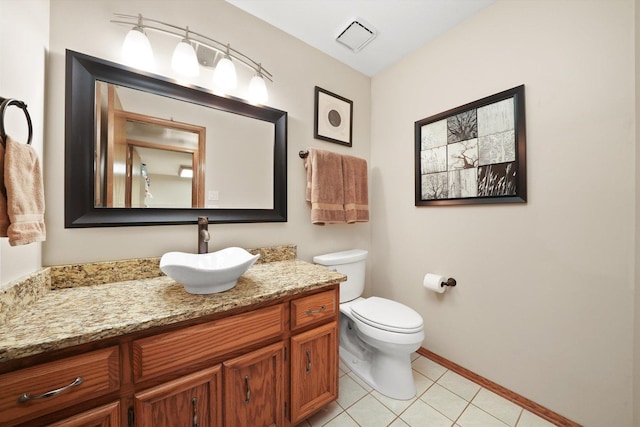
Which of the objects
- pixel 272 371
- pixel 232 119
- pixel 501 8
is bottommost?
pixel 272 371

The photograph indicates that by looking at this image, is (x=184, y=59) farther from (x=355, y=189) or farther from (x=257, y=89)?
(x=355, y=189)

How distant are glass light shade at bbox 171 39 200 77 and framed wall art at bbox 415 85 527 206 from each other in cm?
157

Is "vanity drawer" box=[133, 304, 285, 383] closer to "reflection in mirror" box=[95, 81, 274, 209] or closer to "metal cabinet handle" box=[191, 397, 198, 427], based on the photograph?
"metal cabinet handle" box=[191, 397, 198, 427]

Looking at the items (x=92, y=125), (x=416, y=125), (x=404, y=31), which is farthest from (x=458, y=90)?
(x=92, y=125)

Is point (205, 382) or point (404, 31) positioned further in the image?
point (404, 31)

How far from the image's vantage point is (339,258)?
171 centimetres

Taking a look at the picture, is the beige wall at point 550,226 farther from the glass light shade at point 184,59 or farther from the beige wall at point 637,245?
the glass light shade at point 184,59

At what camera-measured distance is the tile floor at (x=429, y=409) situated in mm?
1215

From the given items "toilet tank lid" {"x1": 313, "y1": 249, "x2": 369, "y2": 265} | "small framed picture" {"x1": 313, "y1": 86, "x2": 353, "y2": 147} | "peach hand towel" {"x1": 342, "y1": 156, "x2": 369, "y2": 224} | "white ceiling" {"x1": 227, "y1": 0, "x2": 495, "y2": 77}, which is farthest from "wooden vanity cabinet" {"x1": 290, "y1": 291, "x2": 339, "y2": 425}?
"white ceiling" {"x1": 227, "y1": 0, "x2": 495, "y2": 77}

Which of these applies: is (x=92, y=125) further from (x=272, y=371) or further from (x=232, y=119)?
(x=272, y=371)

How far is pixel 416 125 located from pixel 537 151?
79 cm

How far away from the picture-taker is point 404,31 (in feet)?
5.45

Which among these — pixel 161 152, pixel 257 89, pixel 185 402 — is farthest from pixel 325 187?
pixel 185 402

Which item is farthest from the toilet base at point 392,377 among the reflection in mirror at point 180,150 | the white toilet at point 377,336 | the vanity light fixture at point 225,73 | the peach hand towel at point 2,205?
the vanity light fixture at point 225,73
